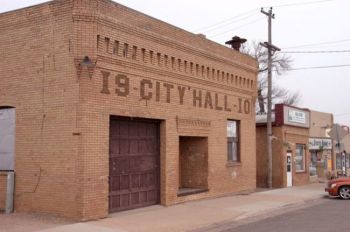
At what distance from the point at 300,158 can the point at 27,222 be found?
2002 cm

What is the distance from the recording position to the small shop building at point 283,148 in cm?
2725

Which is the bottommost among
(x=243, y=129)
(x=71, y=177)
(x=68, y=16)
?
(x=71, y=177)

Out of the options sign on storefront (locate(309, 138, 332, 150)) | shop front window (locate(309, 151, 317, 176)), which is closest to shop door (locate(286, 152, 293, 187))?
sign on storefront (locate(309, 138, 332, 150))

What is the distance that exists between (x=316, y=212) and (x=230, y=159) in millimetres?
6474

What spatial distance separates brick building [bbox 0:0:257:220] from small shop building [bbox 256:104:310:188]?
873 centimetres

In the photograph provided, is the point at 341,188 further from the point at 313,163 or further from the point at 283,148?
the point at 313,163

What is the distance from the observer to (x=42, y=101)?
15055mm

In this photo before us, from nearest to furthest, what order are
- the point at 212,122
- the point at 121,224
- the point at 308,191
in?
the point at 121,224
the point at 212,122
the point at 308,191

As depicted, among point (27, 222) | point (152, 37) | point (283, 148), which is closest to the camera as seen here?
point (27, 222)

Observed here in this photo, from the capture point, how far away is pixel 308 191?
24641mm

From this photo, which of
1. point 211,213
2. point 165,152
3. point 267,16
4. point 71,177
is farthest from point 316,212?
point 267,16

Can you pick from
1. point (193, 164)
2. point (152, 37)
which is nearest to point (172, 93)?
point (152, 37)

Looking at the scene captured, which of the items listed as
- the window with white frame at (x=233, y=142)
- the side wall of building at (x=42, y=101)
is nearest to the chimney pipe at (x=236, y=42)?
the window with white frame at (x=233, y=142)

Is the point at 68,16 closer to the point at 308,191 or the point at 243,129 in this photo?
the point at 243,129
